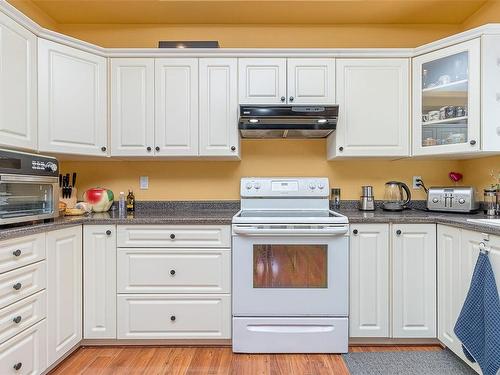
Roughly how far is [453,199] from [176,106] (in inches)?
86.2

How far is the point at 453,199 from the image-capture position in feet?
7.55

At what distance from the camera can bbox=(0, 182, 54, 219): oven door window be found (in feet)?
5.28

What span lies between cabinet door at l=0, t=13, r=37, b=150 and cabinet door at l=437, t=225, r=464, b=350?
267 centimetres

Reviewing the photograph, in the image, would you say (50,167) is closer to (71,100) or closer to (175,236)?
(71,100)

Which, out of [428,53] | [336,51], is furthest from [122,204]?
[428,53]

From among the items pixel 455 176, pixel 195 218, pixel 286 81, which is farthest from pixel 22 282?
pixel 455 176

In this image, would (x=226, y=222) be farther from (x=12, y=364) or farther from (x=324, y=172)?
(x=12, y=364)

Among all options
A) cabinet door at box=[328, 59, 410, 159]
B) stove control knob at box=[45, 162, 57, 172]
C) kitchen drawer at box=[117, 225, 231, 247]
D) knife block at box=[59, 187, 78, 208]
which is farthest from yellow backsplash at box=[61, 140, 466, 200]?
stove control knob at box=[45, 162, 57, 172]

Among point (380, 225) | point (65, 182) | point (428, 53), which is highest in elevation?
point (428, 53)

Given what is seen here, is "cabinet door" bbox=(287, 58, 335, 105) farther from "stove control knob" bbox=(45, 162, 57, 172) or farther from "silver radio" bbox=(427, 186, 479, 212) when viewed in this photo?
"stove control knob" bbox=(45, 162, 57, 172)

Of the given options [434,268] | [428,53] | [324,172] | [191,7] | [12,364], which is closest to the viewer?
[12,364]

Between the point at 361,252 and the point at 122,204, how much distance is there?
6.21 ft

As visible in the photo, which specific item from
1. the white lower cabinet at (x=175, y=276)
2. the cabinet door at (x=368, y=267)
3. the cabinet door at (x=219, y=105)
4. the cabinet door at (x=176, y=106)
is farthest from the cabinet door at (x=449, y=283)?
the cabinet door at (x=176, y=106)

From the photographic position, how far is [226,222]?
207 cm
